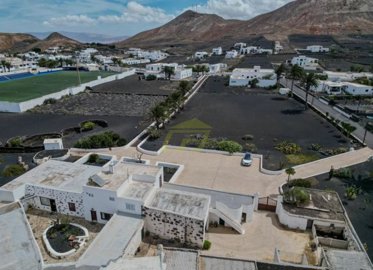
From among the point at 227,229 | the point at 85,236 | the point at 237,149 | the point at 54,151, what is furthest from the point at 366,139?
the point at 54,151

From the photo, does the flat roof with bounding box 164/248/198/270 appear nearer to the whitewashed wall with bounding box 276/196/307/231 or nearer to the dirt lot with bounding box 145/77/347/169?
the whitewashed wall with bounding box 276/196/307/231

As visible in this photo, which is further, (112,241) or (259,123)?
(259,123)

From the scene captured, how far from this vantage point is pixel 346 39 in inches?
6398

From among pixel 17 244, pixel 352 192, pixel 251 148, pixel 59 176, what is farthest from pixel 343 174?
pixel 17 244

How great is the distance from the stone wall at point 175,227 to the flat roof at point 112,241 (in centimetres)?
94

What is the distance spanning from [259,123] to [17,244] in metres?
38.6

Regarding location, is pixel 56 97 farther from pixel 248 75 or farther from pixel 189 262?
pixel 189 262

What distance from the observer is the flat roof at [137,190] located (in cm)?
2194

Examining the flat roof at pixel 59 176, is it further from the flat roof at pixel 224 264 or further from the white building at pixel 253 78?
the white building at pixel 253 78

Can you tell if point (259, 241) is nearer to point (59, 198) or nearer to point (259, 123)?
point (59, 198)

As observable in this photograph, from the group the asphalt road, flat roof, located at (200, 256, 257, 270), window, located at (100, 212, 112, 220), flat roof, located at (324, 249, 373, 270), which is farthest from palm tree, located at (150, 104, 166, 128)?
flat roof, located at (324, 249, 373, 270)

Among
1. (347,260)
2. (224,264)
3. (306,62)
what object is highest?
(306,62)

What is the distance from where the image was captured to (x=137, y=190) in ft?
75.1

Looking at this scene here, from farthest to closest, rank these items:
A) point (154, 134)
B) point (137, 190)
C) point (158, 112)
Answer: point (158, 112) → point (154, 134) → point (137, 190)
